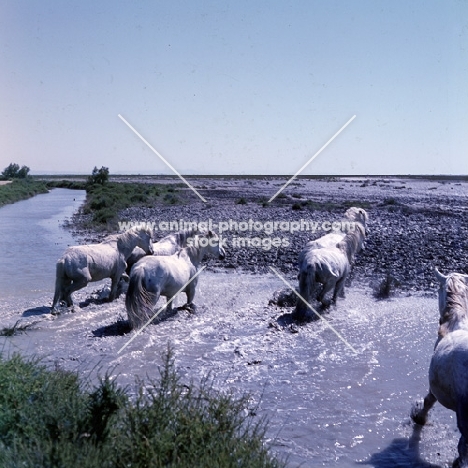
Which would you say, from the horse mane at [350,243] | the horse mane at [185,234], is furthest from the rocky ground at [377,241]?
the horse mane at [185,234]

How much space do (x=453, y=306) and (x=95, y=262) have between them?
6744mm

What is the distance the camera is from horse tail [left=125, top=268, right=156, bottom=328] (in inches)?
351

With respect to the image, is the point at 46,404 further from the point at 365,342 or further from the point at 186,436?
the point at 365,342

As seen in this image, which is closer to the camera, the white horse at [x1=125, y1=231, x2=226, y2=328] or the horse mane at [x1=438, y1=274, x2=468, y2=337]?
the horse mane at [x1=438, y1=274, x2=468, y2=337]

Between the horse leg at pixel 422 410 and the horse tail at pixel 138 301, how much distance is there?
4.58 meters

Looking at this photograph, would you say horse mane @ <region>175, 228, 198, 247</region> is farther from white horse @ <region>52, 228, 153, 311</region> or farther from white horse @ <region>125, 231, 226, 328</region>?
white horse @ <region>52, 228, 153, 311</region>

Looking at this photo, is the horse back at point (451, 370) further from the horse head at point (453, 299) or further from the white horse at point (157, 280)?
the white horse at point (157, 280)

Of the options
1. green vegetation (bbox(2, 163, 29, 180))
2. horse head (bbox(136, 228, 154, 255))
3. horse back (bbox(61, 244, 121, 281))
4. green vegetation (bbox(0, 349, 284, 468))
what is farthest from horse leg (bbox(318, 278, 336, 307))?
green vegetation (bbox(2, 163, 29, 180))

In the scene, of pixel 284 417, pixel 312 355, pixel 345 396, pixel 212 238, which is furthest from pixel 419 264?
pixel 284 417

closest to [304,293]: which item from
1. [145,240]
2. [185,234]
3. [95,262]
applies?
[185,234]

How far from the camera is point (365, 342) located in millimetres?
8672

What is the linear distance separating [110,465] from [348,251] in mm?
8731

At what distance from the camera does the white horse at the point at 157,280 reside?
895 centimetres

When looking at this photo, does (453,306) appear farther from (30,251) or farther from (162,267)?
(30,251)
